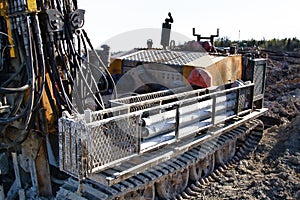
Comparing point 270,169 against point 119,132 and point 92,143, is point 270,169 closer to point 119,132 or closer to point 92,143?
point 119,132

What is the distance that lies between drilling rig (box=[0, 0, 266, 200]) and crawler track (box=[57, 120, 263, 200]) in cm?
2

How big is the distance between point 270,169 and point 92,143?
13.1 ft

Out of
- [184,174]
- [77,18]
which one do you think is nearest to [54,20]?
[77,18]

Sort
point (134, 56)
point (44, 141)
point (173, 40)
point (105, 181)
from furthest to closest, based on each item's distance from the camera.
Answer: point (173, 40)
point (134, 56)
point (44, 141)
point (105, 181)

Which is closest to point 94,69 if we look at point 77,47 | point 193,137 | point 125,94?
point 77,47

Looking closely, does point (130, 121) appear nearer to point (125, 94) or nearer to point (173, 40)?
point (125, 94)

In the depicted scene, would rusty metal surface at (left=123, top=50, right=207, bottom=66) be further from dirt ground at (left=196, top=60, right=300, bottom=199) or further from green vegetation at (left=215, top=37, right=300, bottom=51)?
green vegetation at (left=215, top=37, right=300, bottom=51)

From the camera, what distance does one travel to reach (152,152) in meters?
Result: 4.80

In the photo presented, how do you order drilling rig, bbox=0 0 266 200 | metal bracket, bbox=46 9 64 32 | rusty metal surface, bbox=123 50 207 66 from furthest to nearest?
rusty metal surface, bbox=123 50 207 66
metal bracket, bbox=46 9 64 32
drilling rig, bbox=0 0 266 200

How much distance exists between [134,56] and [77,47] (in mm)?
2781

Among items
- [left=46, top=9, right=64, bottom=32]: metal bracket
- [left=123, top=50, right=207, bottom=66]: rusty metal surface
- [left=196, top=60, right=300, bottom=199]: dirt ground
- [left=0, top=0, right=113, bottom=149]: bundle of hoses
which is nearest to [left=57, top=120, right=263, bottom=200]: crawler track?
[left=196, top=60, right=300, bottom=199]: dirt ground

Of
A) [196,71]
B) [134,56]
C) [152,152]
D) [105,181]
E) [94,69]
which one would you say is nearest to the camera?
[105,181]

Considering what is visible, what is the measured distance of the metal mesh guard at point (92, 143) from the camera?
12.2 ft

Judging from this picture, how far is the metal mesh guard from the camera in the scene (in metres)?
3.73
